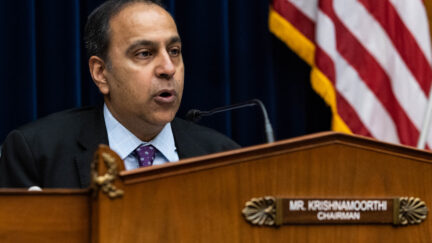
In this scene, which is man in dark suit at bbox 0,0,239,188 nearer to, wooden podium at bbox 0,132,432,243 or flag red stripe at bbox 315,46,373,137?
wooden podium at bbox 0,132,432,243

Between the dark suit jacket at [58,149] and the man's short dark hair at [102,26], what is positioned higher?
the man's short dark hair at [102,26]

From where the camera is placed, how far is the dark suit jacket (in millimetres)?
1479

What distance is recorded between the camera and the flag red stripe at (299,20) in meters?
2.67

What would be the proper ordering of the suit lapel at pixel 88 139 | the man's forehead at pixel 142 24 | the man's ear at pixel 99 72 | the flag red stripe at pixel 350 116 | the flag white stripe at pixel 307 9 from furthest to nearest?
the flag white stripe at pixel 307 9, the flag red stripe at pixel 350 116, the man's ear at pixel 99 72, the man's forehead at pixel 142 24, the suit lapel at pixel 88 139

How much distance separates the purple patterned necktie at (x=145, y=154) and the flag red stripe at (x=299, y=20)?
1.31 m

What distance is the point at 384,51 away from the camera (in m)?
2.63

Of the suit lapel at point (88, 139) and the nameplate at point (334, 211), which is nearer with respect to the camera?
the nameplate at point (334, 211)

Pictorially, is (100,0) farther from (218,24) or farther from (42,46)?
(218,24)

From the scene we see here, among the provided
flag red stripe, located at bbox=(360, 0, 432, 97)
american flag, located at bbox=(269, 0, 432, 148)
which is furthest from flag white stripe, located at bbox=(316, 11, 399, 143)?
flag red stripe, located at bbox=(360, 0, 432, 97)

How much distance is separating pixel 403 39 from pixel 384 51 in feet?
0.31

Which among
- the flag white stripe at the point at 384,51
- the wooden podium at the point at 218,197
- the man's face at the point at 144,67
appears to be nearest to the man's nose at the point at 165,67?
the man's face at the point at 144,67

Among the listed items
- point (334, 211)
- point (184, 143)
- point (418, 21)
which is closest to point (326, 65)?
point (418, 21)

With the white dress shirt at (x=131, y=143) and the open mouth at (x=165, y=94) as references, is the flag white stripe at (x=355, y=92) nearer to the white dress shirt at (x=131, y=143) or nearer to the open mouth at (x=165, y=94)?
the white dress shirt at (x=131, y=143)

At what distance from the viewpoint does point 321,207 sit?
2.89 ft
